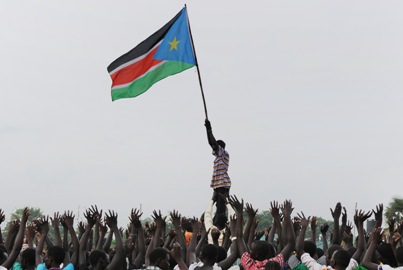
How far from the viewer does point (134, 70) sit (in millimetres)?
14453

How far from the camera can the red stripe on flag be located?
14414 mm

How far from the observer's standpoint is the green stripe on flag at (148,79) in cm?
1433

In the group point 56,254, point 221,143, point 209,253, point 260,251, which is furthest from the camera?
point 221,143

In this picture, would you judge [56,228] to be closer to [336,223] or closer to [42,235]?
[42,235]

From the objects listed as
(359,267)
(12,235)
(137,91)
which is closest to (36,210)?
(137,91)

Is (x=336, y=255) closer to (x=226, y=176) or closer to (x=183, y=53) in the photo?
(x=226, y=176)

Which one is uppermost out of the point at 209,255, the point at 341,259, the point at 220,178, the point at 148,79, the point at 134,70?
the point at 134,70

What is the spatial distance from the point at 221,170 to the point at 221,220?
1014 mm

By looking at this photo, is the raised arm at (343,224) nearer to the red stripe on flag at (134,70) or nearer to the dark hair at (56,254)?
the dark hair at (56,254)

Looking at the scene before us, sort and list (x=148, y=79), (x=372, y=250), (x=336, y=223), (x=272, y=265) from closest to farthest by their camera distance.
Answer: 1. (x=272, y=265)
2. (x=372, y=250)
3. (x=336, y=223)
4. (x=148, y=79)

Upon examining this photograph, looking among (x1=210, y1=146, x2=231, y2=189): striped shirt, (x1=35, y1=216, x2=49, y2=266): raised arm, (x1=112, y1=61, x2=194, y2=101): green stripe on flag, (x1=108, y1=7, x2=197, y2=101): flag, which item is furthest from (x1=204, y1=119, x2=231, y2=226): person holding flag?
(x1=35, y1=216, x2=49, y2=266): raised arm

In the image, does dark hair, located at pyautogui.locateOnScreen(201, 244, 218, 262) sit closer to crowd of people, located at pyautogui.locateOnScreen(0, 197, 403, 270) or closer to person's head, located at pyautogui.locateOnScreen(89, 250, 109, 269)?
crowd of people, located at pyautogui.locateOnScreen(0, 197, 403, 270)

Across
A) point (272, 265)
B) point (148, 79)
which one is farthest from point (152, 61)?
point (272, 265)

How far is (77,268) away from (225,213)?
6.44 meters
